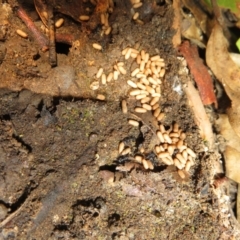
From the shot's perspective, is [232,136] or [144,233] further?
[232,136]

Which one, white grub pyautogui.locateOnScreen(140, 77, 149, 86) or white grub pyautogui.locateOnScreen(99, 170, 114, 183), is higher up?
white grub pyautogui.locateOnScreen(140, 77, 149, 86)

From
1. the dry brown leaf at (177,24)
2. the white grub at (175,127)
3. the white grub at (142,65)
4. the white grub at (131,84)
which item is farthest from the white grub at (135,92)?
the dry brown leaf at (177,24)

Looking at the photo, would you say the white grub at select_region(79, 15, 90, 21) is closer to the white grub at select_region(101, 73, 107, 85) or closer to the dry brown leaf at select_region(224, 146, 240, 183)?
the white grub at select_region(101, 73, 107, 85)

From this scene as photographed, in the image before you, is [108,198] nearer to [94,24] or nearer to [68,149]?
[68,149]

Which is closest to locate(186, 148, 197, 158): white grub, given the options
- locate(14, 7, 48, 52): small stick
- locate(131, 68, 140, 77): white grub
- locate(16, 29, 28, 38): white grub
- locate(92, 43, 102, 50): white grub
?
locate(131, 68, 140, 77): white grub

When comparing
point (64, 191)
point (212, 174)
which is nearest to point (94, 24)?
point (64, 191)

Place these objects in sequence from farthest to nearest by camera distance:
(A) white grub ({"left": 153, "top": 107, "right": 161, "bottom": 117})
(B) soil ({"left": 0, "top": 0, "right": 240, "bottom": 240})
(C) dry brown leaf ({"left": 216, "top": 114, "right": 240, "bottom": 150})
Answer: (C) dry brown leaf ({"left": 216, "top": 114, "right": 240, "bottom": 150}) < (A) white grub ({"left": 153, "top": 107, "right": 161, "bottom": 117}) < (B) soil ({"left": 0, "top": 0, "right": 240, "bottom": 240})
